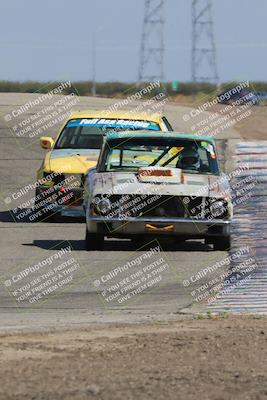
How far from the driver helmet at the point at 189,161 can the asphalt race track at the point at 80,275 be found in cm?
93

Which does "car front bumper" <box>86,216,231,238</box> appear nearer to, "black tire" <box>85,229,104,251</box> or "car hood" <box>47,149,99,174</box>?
"black tire" <box>85,229,104,251</box>

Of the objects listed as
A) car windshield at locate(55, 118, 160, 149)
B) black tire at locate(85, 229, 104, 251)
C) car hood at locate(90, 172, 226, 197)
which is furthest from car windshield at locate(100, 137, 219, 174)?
car windshield at locate(55, 118, 160, 149)

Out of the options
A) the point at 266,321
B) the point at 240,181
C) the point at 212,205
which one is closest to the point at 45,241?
the point at 212,205

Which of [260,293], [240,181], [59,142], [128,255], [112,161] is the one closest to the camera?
[260,293]

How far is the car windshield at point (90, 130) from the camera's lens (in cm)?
1816

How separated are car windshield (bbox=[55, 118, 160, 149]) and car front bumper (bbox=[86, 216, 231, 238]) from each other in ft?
15.1

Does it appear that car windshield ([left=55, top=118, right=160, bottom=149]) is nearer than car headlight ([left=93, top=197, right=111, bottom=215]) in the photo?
No

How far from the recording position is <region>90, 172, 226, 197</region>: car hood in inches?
538

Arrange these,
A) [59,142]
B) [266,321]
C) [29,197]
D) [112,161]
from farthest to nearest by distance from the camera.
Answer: [29,197] < [59,142] < [112,161] < [266,321]

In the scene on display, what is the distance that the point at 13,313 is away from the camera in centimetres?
974

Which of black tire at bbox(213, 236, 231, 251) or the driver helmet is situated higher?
the driver helmet

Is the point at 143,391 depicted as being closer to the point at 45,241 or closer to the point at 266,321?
the point at 266,321

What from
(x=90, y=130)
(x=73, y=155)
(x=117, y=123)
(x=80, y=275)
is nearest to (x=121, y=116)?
(x=117, y=123)

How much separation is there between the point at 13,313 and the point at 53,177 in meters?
7.12
